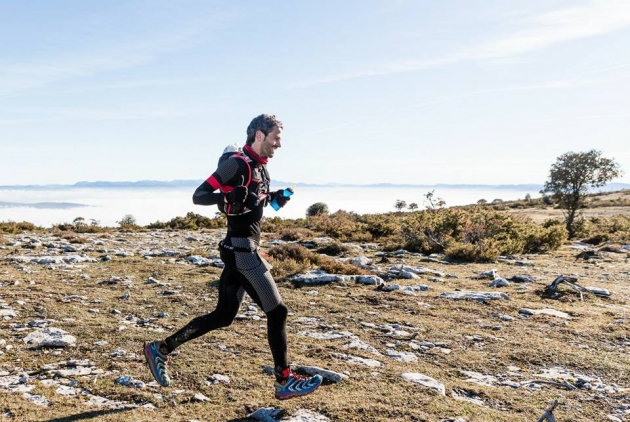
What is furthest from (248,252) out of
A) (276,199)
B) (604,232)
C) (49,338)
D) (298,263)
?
(604,232)

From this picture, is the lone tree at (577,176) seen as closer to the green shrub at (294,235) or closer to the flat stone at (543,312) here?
the green shrub at (294,235)

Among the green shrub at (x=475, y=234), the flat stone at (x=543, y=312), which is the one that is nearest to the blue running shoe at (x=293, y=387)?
the flat stone at (x=543, y=312)

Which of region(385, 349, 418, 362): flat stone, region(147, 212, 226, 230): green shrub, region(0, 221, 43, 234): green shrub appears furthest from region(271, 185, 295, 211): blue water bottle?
region(147, 212, 226, 230): green shrub

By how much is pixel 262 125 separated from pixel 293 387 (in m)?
2.45

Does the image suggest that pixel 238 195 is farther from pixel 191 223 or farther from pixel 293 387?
pixel 191 223

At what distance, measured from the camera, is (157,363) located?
4.70m

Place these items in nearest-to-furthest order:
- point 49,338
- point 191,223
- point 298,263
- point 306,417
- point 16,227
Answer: point 306,417 → point 49,338 → point 298,263 → point 16,227 → point 191,223

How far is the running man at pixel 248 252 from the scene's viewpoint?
4.50 meters

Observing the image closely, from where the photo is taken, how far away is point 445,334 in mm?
6906

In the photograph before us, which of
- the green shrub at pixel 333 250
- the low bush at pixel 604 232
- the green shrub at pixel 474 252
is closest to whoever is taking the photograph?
the green shrub at pixel 474 252

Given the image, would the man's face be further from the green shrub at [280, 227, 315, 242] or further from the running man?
the green shrub at [280, 227, 315, 242]

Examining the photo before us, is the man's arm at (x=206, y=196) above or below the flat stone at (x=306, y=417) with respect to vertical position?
above

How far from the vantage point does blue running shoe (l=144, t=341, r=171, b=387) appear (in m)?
4.67

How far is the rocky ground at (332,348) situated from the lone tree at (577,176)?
1878 centimetres
